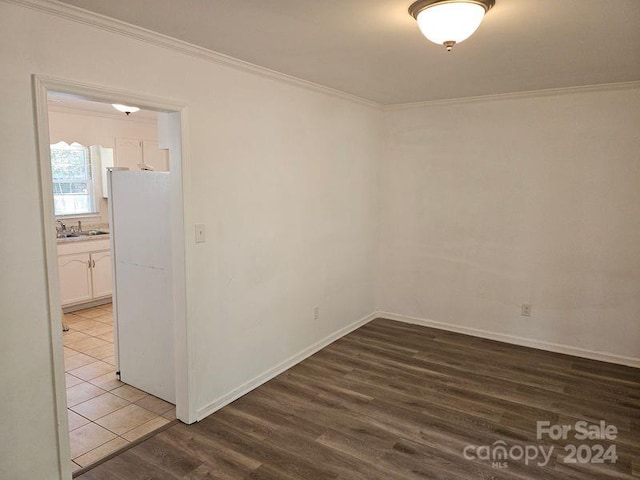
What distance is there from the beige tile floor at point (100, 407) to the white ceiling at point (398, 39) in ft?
8.09

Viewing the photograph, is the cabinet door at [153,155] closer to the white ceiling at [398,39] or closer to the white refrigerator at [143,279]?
the white refrigerator at [143,279]

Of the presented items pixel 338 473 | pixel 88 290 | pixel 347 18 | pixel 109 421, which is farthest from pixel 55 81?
pixel 88 290

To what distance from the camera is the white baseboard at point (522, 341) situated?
154 inches

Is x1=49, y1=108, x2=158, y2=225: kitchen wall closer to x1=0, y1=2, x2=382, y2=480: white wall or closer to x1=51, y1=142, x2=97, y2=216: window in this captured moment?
x1=51, y1=142, x2=97, y2=216: window

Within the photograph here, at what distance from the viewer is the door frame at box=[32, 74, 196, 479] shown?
2.06 m

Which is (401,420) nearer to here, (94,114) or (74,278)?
(74,278)

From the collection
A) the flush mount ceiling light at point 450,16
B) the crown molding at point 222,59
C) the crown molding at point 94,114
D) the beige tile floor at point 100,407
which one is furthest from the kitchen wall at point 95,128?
the flush mount ceiling light at point 450,16

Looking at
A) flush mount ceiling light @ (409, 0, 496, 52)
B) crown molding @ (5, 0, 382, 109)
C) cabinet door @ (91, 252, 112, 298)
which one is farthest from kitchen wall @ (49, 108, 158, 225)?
flush mount ceiling light @ (409, 0, 496, 52)

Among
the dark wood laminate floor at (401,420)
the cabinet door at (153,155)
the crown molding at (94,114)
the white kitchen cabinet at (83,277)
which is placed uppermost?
the crown molding at (94,114)

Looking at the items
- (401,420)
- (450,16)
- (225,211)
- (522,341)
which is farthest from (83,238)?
(522,341)

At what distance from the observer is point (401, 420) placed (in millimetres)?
2971

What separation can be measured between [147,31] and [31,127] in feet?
2.77

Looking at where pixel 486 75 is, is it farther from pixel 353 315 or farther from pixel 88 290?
pixel 88 290

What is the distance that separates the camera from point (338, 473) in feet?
8.01
